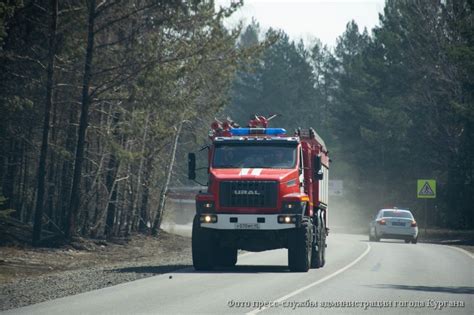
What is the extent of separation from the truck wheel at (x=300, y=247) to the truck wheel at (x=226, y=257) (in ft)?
6.38

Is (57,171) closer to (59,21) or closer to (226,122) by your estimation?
(59,21)

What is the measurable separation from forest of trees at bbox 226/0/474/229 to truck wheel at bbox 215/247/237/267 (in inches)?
941

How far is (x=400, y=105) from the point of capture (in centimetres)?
8100

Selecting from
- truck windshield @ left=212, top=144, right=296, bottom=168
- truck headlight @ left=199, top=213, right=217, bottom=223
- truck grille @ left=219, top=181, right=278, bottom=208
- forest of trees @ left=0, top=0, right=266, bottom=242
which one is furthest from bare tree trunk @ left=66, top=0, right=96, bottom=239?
truck grille @ left=219, top=181, right=278, bottom=208

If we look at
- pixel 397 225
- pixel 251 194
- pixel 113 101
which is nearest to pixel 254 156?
pixel 251 194

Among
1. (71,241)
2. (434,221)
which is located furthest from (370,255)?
(434,221)

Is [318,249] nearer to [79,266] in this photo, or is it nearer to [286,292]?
[79,266]

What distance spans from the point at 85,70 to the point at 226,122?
9.33 metres

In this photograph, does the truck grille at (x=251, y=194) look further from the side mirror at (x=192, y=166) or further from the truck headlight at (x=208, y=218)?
the side mirror at (x=192, y=166)

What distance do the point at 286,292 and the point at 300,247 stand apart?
562cm

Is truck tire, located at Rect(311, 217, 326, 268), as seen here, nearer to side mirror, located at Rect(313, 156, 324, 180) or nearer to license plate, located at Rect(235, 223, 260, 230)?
side mirror, located at Rect(313, 156, 324, 180)

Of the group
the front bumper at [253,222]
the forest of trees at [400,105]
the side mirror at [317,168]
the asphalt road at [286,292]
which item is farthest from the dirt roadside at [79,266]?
the forest of trees at [400,105]

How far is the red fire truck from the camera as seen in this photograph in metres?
24.4

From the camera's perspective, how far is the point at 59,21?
34875mm
